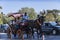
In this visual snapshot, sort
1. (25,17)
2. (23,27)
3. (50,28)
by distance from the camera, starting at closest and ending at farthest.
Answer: (23,27)
(25,17)
(50,28)

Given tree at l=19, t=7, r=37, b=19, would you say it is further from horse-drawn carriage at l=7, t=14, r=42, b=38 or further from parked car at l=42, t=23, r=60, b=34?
parked car at l=42, t=23, r=60, b=34

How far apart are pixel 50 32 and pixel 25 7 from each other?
1173mm

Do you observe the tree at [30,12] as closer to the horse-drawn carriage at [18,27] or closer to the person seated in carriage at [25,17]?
the person seated in carriage at [25,17]

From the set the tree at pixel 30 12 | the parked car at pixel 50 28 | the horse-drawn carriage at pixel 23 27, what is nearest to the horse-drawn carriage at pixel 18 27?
the horse-drawn carriage at pixel 23 27

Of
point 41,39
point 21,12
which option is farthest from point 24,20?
point 41,39

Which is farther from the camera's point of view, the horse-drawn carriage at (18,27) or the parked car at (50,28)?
the parked car at (50,28)

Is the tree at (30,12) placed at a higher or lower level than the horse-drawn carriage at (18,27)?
higher

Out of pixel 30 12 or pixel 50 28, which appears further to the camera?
pixel 50 28

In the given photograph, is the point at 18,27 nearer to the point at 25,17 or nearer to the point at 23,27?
the point at 23,27

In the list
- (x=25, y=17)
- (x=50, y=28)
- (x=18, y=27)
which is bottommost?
(x=50, y=28)

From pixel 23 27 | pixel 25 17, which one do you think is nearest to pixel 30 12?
pixel 25 17

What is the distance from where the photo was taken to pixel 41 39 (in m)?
8.72

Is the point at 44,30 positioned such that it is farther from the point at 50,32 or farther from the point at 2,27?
the point at 2,27

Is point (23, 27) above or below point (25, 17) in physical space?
below
